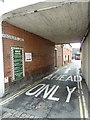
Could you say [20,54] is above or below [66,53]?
below

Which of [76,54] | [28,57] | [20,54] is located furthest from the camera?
[76,54]

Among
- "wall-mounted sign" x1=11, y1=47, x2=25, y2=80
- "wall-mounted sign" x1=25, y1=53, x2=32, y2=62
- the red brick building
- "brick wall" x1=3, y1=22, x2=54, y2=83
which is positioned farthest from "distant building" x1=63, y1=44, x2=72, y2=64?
"wall-mounted sign" x1=11, y1=47, x2=25, y2=80

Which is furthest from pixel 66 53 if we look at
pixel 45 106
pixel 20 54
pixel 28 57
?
pixel 45 106

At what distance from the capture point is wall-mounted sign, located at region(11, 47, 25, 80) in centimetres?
709

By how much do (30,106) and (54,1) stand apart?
A: 392 cm

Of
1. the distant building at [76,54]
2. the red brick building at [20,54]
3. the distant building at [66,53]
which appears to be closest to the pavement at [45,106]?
the red brick building at [20,54]

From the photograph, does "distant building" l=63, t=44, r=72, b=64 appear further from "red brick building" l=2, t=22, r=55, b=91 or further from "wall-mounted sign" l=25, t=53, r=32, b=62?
"wall-mounted sign" l=25, t=53, r=32, b=62

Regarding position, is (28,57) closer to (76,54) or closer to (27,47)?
(27,47)

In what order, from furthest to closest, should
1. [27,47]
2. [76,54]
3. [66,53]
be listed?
1. [76,54]
2. [66,53]
3. [27,47]

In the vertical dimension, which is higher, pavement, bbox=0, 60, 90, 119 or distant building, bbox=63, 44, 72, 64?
distant building, bbox=63, 44, 72, 64

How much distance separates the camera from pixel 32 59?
9.62 metres

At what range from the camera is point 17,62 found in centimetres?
748

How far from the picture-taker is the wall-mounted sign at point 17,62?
7.09 metres

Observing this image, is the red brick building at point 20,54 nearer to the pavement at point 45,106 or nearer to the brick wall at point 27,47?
the brick wall at point 27,47
